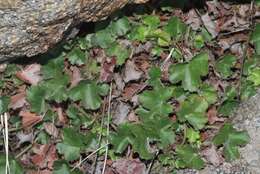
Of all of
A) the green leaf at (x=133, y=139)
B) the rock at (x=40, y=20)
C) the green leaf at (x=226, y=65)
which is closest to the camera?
the rock at (x=40, y=20)

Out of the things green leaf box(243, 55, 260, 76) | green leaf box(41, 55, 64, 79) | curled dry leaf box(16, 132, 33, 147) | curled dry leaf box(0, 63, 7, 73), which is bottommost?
curled dry leaf box(16, 132, 33, 147)

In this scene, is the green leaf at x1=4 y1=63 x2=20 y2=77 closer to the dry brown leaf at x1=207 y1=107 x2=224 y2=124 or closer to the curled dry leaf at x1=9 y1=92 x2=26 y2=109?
the curled dry leaf at x1=9 y1=92 x2=26 y2=109

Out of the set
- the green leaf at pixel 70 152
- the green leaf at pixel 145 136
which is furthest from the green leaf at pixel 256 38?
the green leaf at pixel 70 152

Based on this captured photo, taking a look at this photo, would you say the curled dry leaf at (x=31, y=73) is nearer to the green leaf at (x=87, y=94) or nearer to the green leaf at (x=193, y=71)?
the green leaf at (x=87, y=94)

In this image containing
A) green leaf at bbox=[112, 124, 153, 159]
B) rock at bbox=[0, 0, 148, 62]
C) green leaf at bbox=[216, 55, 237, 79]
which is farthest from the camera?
green leaf at bbox=[216, 55, 237, 79]

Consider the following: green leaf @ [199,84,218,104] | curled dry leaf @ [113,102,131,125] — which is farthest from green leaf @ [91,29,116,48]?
green leaf @ [199,84,218,104]

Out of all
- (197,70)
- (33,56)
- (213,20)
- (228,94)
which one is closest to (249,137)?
(228,94)

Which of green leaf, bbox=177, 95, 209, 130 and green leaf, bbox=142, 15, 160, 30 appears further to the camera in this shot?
green leaf, bbox=142, 15, 160, 30
